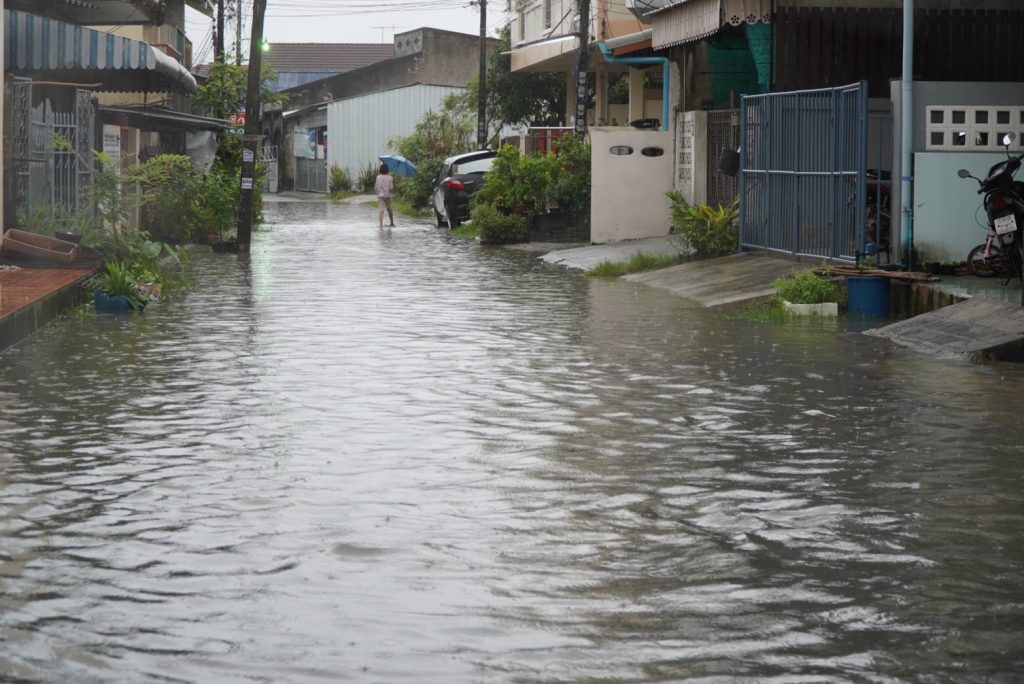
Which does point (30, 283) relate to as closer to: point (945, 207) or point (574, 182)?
point (945, 207)

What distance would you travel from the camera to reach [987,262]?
659 inches

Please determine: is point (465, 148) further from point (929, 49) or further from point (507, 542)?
point (507, 542)

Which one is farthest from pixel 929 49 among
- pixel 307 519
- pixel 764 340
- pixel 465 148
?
pixel 465 148

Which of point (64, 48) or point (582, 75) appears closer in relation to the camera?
point (64, 48)

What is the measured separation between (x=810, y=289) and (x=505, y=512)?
407 inches

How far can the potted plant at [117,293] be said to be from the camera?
54.7ft

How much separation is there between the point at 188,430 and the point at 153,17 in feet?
91.8

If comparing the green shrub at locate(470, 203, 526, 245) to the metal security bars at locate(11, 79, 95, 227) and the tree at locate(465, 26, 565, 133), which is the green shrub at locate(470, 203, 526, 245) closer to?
the metal security bars at locate(11, 79, 95, 227)

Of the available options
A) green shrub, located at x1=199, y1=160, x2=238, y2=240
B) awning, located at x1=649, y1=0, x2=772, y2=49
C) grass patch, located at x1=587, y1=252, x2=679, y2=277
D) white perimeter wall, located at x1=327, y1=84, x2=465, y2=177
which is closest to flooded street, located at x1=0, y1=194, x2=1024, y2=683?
grass patch, located at x1=587, y1=252, x2=679, y2=277

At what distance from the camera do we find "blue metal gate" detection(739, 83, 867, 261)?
1848 cm

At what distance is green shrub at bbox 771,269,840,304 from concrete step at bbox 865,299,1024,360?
174 cm

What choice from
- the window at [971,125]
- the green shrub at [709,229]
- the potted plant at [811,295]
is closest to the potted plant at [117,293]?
the potted plant at [811,295]

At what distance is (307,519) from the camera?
695cm

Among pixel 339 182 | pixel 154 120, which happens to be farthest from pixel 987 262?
pixel 339 182
